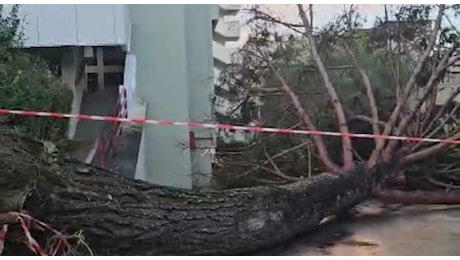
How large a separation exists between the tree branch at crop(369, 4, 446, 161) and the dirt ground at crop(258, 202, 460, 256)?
27 cm

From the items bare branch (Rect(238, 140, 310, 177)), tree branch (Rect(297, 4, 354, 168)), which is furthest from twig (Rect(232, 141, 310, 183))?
tree branch (Rect(297, 4, 354, 168))

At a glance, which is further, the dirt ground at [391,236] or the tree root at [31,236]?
the dirt ground at [391,236]

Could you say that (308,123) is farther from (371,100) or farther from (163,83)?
(163,83)

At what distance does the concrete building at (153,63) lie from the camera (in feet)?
11.9

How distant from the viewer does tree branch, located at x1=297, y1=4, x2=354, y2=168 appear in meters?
3.63

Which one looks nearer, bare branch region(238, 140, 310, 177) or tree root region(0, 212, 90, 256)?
tree root region(0, 212, 90, 256)

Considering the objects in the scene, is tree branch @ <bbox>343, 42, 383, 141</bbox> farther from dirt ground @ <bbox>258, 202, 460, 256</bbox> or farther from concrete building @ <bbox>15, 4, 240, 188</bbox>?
concrete building @ <bbox>15, 4, 240, 188</bbox>

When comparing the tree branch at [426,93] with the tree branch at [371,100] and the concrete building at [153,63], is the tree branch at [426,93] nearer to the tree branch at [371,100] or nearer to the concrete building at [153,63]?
the tree branch at [371,100]

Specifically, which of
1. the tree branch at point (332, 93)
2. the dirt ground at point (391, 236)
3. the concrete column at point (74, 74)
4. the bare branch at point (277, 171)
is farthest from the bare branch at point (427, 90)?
the concrete column at point (74, 74)

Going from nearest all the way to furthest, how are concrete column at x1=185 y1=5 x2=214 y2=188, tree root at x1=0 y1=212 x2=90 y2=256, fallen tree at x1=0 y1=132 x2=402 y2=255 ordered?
1. tree root at x1=0 y1=212 x2=90 y2=256
2. fallen tree at x1=0 y1=132 x2=402 y2=255
3. concrete column at x1=185 y1=5 x2=214 y2=188

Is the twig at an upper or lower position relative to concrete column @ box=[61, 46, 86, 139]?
lower

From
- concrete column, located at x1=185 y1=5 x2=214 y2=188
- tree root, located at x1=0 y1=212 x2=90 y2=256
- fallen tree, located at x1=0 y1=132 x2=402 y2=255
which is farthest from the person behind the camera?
concrete column, located at x1=185 y1=5 x2=214 y2=188

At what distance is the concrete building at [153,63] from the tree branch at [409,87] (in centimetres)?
72

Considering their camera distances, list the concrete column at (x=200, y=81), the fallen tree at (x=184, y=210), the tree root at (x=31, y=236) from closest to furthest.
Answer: the tree root at (x=31, y=236) → the fallen tree at (x=184, y=210) → the concrete column at (x=200, y=81)
